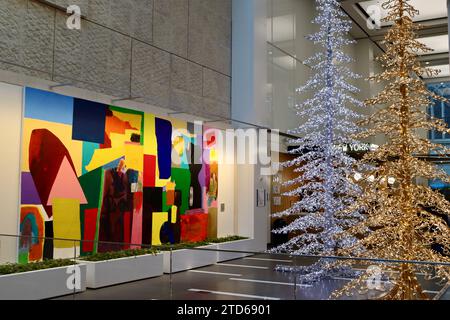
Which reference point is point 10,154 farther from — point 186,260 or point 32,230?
point 186,260

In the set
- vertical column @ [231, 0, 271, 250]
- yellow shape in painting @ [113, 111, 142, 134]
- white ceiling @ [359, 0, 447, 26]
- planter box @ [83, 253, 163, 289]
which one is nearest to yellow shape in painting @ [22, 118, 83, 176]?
yellow shape in painting @ [113, 111, 142, 134]

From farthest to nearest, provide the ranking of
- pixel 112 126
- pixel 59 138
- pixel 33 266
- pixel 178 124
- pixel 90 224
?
pixel 178 124 → pixel 112 126 → pixel 90 224 → pixel 59 138 → pixel 33 266

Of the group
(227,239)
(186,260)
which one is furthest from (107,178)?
(186,260)

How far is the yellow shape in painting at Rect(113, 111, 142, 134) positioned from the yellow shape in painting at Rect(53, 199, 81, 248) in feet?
7.43

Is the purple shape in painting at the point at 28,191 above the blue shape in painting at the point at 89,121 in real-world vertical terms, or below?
below

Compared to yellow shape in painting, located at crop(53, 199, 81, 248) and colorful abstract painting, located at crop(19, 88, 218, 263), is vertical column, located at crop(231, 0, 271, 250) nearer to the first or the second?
colorful abstract painting, located at crop(19, 88, 218, 263)

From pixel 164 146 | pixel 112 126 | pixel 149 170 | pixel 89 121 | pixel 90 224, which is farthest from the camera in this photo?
pixel 164 146

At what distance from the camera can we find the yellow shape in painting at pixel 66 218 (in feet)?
30.2

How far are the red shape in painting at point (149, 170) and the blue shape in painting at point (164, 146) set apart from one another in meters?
0.26

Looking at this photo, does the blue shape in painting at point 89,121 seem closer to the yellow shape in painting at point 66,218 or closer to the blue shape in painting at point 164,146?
the yellow shape in painting at point 66,218

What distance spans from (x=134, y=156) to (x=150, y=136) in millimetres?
817

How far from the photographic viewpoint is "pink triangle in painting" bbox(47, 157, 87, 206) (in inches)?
363

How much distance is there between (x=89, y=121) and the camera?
10070 mm

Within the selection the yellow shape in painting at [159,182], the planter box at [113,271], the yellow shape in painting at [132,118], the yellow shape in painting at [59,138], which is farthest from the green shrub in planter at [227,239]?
the planter box at [113,271]
